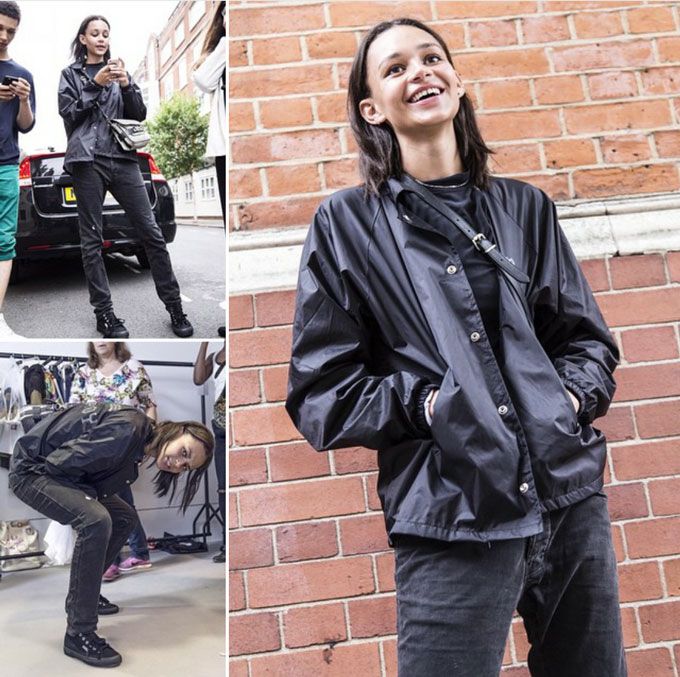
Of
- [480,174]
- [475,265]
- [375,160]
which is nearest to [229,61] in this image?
[375,160]

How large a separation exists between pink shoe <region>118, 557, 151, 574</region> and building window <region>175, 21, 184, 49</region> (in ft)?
4.73

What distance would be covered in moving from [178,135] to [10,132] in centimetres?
44

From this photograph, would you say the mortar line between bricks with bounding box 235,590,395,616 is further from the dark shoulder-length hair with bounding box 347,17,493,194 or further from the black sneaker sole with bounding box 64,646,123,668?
the dark shoulder-length hair with bounding box 347,17,493,194

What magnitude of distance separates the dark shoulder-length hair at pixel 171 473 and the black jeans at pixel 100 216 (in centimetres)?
34

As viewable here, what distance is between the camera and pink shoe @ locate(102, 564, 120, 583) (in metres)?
2.03

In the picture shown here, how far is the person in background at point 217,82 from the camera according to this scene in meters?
2.18

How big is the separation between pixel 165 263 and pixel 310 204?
45cm

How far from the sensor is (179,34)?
2.21 meters

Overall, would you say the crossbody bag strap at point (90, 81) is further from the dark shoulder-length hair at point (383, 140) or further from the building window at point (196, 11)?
the dark shoulder-length hair at point (383, 140)

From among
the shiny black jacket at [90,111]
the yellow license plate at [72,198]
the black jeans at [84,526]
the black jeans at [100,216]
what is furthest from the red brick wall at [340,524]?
the shiny black jacket at [90,111]

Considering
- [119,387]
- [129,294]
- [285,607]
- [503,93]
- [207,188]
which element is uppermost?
[503,93]

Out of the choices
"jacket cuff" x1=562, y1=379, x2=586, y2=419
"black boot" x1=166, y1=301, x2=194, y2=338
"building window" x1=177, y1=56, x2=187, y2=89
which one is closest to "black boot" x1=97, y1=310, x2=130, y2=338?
"black boot" x1=166, y1=301, x2=194, y2=338

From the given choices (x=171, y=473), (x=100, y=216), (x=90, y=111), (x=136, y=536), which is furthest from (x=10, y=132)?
(x=136, y=536)

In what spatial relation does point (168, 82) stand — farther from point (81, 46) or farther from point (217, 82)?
point (81, 46)
